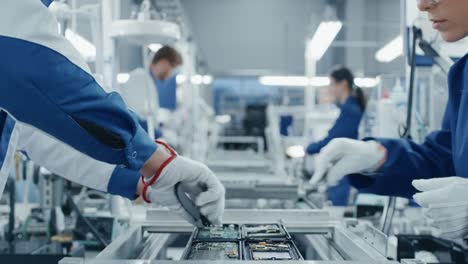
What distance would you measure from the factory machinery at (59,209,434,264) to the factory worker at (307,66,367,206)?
3.32 metres

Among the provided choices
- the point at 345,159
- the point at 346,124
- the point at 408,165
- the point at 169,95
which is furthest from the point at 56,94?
the point at 169,95

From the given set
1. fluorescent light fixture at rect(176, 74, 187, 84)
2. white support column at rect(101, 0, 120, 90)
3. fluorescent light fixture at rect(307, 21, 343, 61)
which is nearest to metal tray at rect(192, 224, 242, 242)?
white support column at rect(101, 0, 120, 90)

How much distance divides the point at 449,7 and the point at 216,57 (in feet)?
42.8

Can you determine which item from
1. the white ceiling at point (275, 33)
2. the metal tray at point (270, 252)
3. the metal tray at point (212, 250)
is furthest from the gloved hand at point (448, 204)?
the white ceiling at point (275, 33)

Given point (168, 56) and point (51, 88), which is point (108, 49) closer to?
point (168, 56)

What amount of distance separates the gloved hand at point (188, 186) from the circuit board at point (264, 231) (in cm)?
10

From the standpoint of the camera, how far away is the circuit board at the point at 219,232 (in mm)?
1379

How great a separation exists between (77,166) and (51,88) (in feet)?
2.31

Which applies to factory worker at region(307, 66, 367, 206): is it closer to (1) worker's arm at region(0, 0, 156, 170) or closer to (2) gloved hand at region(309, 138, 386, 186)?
(2) gloved hand at region(309, 138, 386, 186)

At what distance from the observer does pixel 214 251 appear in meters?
1.25

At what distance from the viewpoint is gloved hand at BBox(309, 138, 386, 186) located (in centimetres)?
169

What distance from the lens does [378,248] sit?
1231 mm

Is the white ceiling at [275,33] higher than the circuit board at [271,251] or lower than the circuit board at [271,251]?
higher

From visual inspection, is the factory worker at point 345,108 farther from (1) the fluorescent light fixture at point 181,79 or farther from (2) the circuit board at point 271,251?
(2) the circuit board at point 271,251
